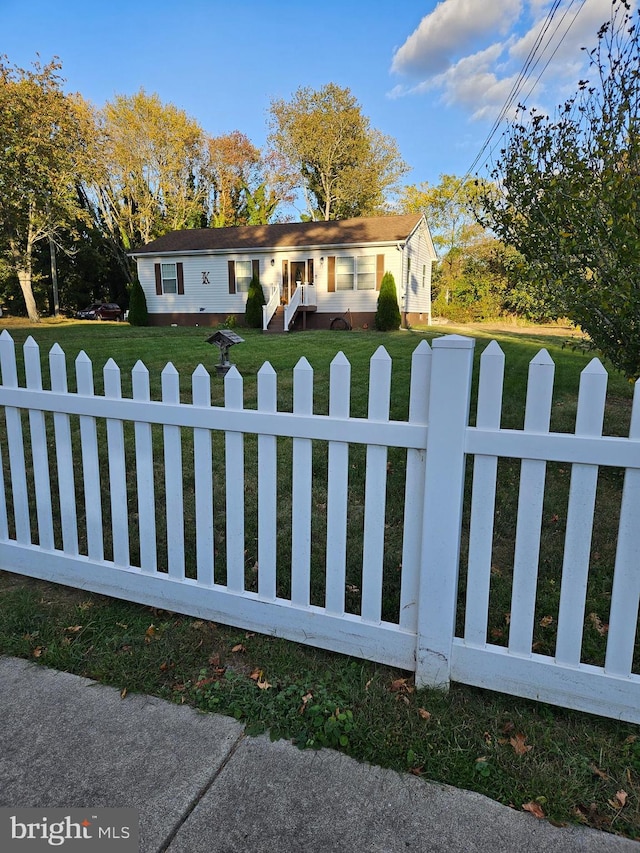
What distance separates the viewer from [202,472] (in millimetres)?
2205

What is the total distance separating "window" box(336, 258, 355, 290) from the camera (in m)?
19.9

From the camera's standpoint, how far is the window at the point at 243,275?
2111cm

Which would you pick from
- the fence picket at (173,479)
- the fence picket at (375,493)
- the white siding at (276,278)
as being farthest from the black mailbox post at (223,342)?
the white siding at (276,278)

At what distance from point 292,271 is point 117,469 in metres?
19.5

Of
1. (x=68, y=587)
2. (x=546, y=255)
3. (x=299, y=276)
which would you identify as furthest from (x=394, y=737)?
(x=299, y=276)

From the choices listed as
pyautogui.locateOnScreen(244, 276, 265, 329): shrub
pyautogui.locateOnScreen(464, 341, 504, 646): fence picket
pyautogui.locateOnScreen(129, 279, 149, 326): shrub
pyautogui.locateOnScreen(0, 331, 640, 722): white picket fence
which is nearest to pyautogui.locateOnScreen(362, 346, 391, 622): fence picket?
pyautogui.locateOnScreen(0, 331, 640, 722): white picket fence

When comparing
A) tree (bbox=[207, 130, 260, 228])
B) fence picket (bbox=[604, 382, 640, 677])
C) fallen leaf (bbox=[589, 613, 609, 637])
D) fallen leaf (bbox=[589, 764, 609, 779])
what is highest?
tree (bbox=[207, 130, 260, 228])

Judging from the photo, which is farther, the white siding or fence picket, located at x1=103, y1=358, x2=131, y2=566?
the white siding

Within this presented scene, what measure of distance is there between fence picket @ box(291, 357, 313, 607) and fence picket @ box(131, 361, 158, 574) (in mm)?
678

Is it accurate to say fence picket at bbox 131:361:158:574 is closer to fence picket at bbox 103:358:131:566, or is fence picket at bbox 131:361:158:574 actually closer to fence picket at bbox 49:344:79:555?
fence picket at bbox 103:358:131:566

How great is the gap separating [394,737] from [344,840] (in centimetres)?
39

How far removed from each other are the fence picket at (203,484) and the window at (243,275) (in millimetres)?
19913

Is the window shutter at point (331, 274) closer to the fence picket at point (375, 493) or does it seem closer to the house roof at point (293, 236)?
the house roof at point (293, 236)

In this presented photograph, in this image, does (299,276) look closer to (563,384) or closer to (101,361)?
(101,361)
